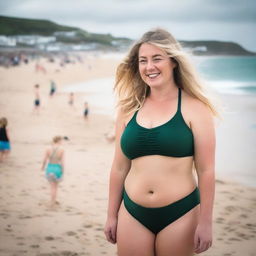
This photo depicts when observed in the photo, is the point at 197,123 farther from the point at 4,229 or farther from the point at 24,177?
the point at 24,177

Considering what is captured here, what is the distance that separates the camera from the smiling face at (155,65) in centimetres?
207

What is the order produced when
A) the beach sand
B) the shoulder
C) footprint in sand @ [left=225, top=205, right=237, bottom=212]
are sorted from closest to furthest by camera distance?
the shoulder, the beach sand, footprint in sand @ [left=225, top=205, right=237, bottom=212]

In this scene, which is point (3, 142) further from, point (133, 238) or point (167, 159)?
point (167, 159)

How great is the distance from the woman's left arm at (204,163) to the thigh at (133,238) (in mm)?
251

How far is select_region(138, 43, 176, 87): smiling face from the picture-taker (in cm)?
207

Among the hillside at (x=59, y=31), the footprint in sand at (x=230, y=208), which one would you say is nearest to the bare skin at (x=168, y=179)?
the footprint in sand at (x=230, y=208)

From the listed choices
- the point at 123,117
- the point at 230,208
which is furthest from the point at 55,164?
the point at 123,117

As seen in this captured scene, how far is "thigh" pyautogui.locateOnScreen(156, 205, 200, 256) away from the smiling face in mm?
738

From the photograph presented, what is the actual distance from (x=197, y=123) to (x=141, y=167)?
0.39 meters

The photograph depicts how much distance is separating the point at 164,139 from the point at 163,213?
0.42 metres

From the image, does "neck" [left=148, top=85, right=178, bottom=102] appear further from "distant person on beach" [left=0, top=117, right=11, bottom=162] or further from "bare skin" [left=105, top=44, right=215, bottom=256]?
"distant person on beach" [left=0, top=117, right=11, bottom=162]

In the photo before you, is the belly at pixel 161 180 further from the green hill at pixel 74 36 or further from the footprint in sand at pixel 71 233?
the green hill at pixel 74 36

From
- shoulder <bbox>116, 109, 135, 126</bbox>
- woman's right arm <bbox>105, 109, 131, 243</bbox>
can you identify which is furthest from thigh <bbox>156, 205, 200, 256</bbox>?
shoulder <bbox>116, 109, 135, 126</bbox>

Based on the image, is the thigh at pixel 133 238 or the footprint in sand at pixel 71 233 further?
the footprint in sand at pixel 71 233
